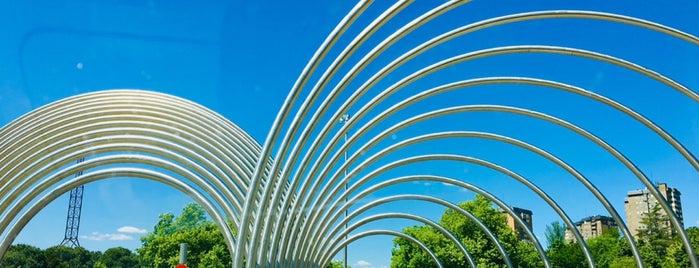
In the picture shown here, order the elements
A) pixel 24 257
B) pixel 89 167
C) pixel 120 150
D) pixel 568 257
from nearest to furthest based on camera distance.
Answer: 1. pixel 89 167
2. pixel 120 150
3. pixel 568 257
4. pixel 24 257

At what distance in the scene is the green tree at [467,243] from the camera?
155 feet

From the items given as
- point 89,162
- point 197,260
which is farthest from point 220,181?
point 197,260

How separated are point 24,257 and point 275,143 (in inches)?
2475

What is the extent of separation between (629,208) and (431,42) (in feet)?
567

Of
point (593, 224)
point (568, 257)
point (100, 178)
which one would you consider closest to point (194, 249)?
point (568, 257)

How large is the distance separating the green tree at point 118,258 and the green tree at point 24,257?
19.5 ft

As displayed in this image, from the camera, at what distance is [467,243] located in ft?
156

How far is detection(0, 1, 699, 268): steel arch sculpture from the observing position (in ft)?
36.6

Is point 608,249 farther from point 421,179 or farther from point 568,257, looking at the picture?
point 421,179

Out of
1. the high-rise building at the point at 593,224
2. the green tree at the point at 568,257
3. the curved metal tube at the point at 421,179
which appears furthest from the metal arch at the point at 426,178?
the high-rise building at the point at 593,224

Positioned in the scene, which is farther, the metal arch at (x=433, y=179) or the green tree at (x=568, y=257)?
the green tree at (x=568, y=257)

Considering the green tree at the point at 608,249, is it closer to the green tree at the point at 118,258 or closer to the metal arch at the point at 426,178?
the metal arch at the point at 426,178

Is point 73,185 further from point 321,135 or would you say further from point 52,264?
point 52,264

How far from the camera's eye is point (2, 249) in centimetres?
1384
